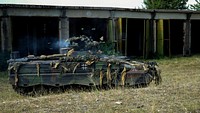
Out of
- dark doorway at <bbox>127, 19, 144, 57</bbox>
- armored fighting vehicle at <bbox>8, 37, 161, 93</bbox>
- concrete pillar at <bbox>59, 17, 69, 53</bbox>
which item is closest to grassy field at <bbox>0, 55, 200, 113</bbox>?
armored fighting vehicle at <bbox>8, 37, 161, 93</bbox>

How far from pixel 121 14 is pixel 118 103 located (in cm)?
1404

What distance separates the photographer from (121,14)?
65.9ft

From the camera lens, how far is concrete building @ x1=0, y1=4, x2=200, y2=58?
1823 cm

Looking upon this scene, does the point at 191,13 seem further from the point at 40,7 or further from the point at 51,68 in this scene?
the point at 51,68

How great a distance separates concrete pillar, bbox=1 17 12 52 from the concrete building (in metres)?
A: 0.13

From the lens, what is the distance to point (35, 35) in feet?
68.4

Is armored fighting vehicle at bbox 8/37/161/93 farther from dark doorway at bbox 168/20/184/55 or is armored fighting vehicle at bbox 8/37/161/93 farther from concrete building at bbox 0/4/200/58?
dark doorway at bbox 168/20/184/55

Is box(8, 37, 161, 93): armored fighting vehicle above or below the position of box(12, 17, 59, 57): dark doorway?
below

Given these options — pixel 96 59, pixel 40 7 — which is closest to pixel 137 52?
pixel 40 7

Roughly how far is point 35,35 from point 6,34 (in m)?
4.14

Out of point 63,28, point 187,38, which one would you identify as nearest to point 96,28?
point 63,28

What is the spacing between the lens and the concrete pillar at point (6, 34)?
16.6 metres

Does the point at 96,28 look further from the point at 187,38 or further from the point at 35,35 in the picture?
the point at 187,38

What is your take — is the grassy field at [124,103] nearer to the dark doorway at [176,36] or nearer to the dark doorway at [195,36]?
the dark doorway at [176,36]
